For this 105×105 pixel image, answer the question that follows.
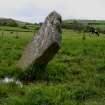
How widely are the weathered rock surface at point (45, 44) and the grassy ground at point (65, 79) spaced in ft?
1.91

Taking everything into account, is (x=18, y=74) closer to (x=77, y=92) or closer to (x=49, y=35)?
(x=49, y=35)

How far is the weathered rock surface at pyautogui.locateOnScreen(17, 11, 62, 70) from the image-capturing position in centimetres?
1712

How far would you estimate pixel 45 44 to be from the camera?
17328 mm

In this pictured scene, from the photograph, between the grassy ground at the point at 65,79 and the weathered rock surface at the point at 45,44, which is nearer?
the grassy ground at the point at 65,79

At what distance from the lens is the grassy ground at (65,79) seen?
484 inches

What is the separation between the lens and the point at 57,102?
11883 millimetres

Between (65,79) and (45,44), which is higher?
(45,44)

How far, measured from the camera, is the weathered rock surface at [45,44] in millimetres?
17125

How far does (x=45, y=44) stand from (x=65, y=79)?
1519mm

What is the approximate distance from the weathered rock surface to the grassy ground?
0.58 meters

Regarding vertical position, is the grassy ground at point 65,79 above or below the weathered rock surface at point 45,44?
below

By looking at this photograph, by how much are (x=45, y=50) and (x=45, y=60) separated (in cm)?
50

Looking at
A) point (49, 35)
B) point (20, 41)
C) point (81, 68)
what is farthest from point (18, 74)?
point (20, 41)

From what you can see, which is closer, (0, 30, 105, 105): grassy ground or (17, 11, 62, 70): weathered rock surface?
(0, 30, 105, 105): grassy ground
